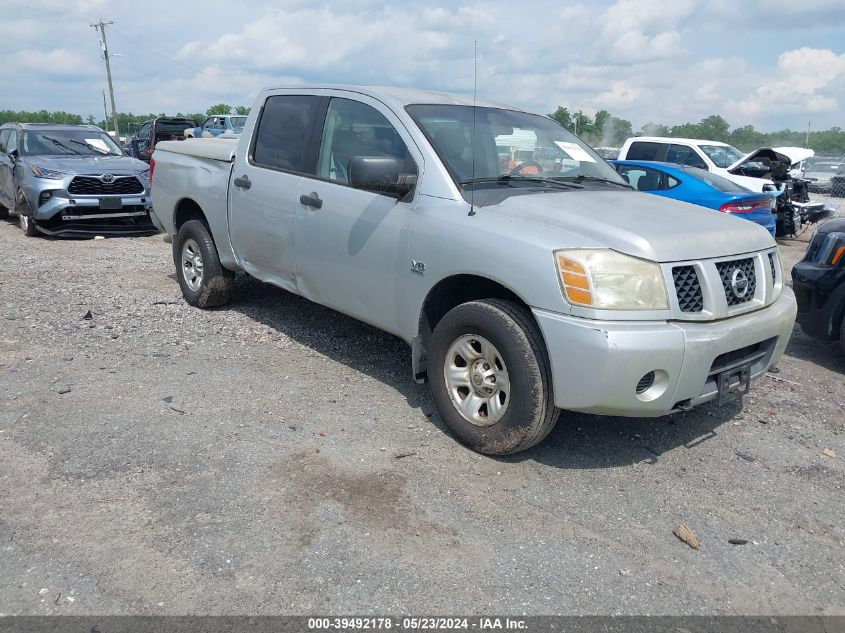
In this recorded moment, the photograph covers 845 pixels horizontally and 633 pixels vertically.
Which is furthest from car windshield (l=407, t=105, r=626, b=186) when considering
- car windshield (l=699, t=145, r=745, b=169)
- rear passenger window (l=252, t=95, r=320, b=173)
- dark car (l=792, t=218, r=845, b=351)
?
car windshield (l=699, t=145, r=745, b=169)

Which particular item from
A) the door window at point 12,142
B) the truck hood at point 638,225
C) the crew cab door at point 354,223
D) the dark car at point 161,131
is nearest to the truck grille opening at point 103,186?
the door window at point 12,142

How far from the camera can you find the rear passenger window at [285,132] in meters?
5.03

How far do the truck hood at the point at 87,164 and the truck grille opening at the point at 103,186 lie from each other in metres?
0.11

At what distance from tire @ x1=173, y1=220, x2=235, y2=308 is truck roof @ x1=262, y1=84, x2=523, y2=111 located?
170 centimetres

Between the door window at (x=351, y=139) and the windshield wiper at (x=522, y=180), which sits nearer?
the windshield wiper at (x=522, y=180)

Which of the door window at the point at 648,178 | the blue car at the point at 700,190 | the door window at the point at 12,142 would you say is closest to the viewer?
the blue car at the point at 700,190

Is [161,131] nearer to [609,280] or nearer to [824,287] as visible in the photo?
[824,287]

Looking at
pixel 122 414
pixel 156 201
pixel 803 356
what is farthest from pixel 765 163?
pixel 122 414

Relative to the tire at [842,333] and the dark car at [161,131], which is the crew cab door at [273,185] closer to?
the tire at [842,333]

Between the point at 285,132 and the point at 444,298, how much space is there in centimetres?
199

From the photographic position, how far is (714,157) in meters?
14.0

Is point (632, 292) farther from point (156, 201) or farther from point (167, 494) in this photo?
point (156, 201)

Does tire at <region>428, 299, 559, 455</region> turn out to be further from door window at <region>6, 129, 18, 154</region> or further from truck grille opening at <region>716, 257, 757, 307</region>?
door window at <region>6, 129, 18, 154</region>

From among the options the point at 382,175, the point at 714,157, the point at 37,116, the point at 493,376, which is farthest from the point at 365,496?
Answer: the point at 37,116
